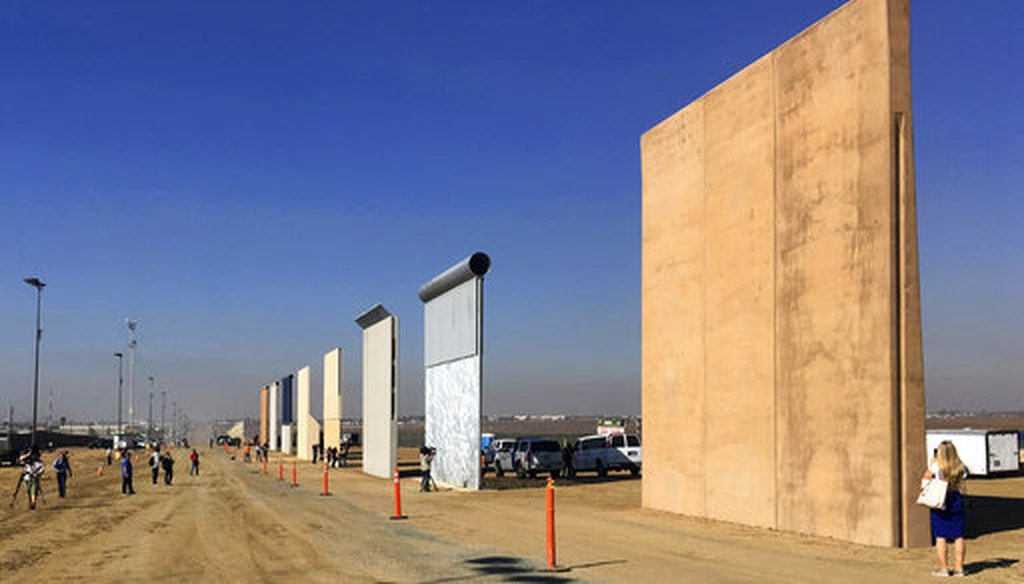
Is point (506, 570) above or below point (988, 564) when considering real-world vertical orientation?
below

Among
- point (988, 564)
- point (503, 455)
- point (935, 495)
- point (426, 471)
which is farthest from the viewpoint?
point (503, 455)

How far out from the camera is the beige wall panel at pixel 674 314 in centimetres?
2125

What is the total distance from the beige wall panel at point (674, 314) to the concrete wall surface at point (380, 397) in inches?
796

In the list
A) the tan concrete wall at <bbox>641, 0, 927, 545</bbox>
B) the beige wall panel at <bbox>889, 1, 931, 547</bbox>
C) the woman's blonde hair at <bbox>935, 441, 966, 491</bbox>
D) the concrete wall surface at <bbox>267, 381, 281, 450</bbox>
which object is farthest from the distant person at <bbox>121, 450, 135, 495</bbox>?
the concrete wall surface at <bbox>267, 381, 281, 450</bbox>

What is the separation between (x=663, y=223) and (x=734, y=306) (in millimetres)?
3982

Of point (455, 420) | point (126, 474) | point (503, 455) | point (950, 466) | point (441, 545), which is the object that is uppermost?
point (950, 466)

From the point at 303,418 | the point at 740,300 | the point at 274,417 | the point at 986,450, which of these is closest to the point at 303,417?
the point at 303,418

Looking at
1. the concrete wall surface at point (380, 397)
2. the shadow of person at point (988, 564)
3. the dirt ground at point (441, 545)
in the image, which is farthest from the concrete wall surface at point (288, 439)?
the shadow of person at point (988, 564)

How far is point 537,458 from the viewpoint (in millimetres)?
40531

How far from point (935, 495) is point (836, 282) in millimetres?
5413

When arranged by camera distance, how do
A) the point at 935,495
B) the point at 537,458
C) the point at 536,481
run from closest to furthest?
the point at 935,495, the point at 536,481, the point at 537,458

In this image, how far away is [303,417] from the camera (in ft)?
255

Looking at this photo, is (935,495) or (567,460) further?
(567,460)

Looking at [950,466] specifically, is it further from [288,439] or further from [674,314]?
[288,439]
